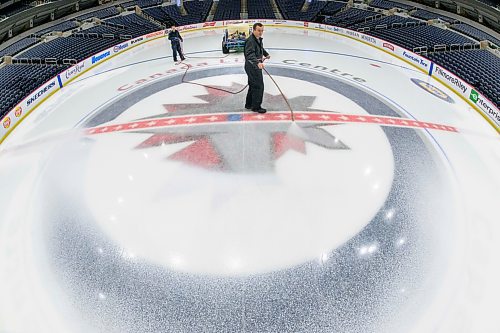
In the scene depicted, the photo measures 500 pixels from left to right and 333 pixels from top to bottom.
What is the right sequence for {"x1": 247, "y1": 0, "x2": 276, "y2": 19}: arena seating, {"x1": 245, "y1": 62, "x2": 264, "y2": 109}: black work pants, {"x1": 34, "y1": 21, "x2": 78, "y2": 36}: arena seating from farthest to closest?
{"x1": 247, "y1": 0, "x2": 276, "y2": 19}: arena seating
{"x1": 34, "y1": 21, "x2": 78, "y2": 36}: arena seating
{"x1": 245, "y1": 62, "x2": 264, "y2": 109}: black work pants

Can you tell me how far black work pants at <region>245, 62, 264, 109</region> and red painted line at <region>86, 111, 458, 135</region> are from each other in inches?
11.4

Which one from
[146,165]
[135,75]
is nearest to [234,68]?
[135,75]

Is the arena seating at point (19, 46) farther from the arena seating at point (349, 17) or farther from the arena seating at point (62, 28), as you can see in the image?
the arena seating at point (349, 17)

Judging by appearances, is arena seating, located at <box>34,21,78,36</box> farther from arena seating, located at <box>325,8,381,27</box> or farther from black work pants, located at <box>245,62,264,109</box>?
black work pants, located at <box>245,62,264,109</box>

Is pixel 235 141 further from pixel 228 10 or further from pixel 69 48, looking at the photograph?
pixel 228 10

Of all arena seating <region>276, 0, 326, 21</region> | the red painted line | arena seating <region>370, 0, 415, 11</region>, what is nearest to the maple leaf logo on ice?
the red painted line

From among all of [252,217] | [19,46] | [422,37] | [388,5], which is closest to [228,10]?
[388,5]

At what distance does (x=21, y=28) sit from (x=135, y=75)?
1309 centimetres

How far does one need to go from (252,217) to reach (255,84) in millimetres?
3507

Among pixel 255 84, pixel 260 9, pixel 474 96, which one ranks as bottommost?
pixel 474 96

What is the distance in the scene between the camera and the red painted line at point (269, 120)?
662 centimetres

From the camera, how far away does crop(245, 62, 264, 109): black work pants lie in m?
6.71

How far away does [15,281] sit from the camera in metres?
3.56

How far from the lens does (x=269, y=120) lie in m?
6.71
